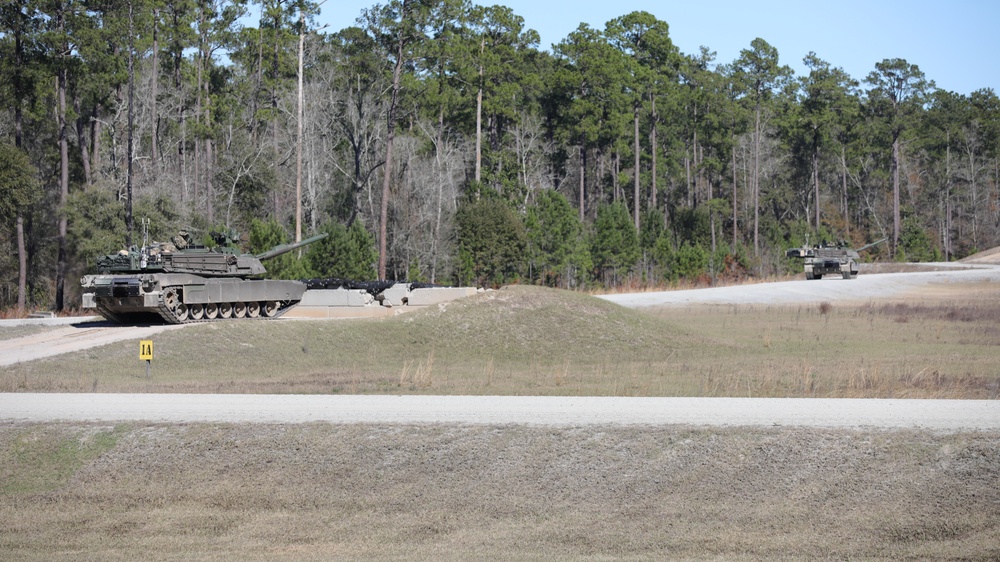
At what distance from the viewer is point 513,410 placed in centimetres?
1450

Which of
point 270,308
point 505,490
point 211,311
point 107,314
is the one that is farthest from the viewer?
point 270,308

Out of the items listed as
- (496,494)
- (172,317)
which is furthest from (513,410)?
(172,317)

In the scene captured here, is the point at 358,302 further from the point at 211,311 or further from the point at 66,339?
the point at 66,339

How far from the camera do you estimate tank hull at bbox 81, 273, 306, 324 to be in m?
27.2

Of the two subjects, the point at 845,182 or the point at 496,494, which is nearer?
the point at 496,494

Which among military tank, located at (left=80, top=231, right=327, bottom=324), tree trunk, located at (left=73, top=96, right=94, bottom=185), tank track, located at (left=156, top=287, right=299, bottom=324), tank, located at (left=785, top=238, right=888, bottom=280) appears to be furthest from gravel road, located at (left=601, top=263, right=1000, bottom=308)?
tree trunk, located at (left=73, top=96, right=94, bottom=185)

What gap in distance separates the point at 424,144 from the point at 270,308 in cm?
2917

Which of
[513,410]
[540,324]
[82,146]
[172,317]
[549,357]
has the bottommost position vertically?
[549,357]

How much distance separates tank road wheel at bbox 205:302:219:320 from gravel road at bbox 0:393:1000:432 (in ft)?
44.3

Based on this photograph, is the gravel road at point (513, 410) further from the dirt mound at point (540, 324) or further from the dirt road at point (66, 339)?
the dirt mound at point (540, 324)

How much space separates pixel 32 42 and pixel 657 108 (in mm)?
42442

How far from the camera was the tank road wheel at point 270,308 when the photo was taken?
32.1m

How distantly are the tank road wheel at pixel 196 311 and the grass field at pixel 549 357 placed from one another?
3080 millimetres

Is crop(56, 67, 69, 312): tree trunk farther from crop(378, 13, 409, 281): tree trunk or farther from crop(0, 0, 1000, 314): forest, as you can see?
crop(378, 13, 409, 281): tree trunk
